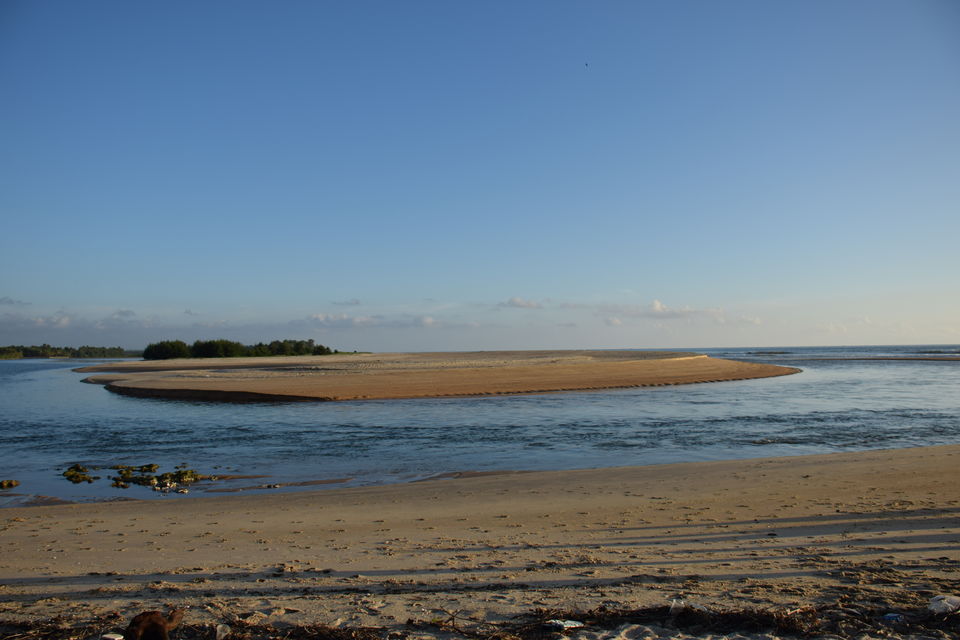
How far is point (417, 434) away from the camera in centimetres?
1958

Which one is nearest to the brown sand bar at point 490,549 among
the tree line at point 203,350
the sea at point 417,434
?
the sea at point 417,434

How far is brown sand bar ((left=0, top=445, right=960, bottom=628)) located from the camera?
5.14 metres

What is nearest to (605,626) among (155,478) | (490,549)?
(490,549)

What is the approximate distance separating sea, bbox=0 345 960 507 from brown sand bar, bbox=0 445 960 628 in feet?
9.20

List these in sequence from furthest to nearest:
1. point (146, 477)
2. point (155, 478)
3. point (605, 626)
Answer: point (146, 477) → point (155, 478) → point (605, 626)

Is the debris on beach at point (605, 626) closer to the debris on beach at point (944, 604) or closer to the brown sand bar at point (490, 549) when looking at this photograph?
the debris on beach at point (944, 604)

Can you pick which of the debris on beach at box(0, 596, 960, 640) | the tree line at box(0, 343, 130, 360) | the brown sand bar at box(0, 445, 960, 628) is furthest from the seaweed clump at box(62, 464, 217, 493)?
the tree line at box(0, 343, 130, 360)

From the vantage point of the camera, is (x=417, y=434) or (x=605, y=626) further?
(x=417, y=434)

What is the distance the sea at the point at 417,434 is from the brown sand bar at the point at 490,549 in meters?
2.80

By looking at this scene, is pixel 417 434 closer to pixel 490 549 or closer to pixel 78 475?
pixel 78 475

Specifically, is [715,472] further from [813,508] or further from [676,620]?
[676,620]

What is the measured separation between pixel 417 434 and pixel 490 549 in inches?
510

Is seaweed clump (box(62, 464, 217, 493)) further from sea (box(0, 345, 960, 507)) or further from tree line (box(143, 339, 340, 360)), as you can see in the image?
tree line (box(143, 339, 340, 360))

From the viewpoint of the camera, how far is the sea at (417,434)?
13961 millimetres
